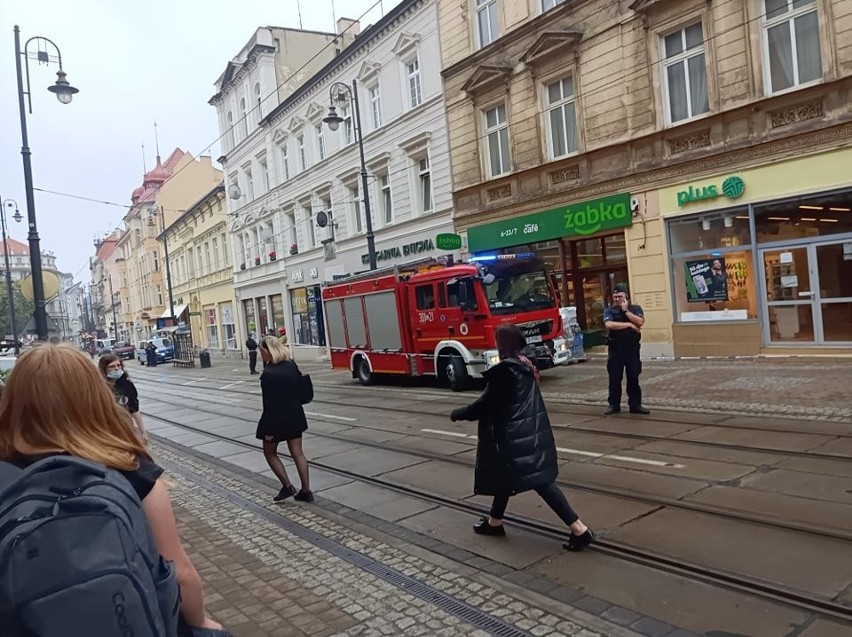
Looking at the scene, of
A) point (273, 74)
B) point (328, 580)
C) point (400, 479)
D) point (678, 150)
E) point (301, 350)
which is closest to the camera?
point (328, 580)

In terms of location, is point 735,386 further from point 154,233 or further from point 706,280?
point 154,233

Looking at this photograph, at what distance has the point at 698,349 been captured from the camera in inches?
608

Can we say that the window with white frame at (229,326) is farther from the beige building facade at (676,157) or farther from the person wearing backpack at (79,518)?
the person wearing backpack at (79,518)

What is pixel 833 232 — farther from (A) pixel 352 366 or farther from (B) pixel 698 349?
(A) pixel 352 366

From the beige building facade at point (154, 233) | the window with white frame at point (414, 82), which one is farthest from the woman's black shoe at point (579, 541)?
the beige building facade at point (154, 233)

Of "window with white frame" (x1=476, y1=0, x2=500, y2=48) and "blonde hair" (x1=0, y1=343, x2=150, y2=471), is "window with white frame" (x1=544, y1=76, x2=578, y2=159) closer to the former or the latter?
"window with white frame" (x1=476, y1=0, x2=500, y2=48)

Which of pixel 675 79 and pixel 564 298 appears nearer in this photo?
pixel 675 79

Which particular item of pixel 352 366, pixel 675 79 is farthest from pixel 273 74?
pixel 675 79

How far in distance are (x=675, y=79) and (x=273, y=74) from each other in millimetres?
24044

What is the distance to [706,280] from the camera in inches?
602

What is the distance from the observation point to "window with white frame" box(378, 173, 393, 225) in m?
25.7

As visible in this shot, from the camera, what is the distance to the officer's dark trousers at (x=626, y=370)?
9.31 metres

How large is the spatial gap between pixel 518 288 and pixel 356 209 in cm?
1486

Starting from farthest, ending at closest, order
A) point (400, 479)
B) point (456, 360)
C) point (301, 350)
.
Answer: point (301, 350)
point (456, 360)
point (400, 479)
